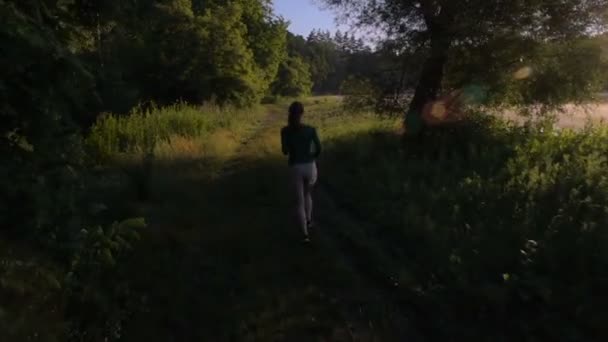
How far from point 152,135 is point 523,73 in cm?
1066

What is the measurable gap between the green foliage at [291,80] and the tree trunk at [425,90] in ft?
172

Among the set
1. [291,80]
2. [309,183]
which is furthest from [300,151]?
[291,80]

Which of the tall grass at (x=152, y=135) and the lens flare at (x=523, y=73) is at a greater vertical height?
the lens flare at (x=523, y=73)

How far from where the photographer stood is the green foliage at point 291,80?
221 feet

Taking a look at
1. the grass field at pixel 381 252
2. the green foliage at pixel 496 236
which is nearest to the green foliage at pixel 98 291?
the grass field at pixel 381 252

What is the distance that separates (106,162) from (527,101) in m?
11.4

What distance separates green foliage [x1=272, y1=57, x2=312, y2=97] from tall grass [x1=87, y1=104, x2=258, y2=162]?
48444 mm

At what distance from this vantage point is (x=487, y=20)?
12.2 m

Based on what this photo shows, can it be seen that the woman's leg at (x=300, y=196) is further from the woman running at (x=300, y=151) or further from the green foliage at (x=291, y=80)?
the green foliage at (x=291, y=80)

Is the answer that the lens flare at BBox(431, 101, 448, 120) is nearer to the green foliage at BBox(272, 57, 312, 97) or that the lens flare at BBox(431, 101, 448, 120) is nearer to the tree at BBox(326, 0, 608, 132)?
the tree at BBox(326, 0, 608, 132)

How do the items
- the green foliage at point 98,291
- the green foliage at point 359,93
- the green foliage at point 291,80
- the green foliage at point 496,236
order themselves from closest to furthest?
the green foliage at point 98,291
the green foliage at point 496,236
the green foliage at point 359,93
the green foliage at point 291,80

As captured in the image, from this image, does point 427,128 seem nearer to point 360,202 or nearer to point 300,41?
point 360,202

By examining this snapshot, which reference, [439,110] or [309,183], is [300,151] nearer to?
[309,183]

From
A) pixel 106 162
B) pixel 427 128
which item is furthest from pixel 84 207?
pixel 427 128
